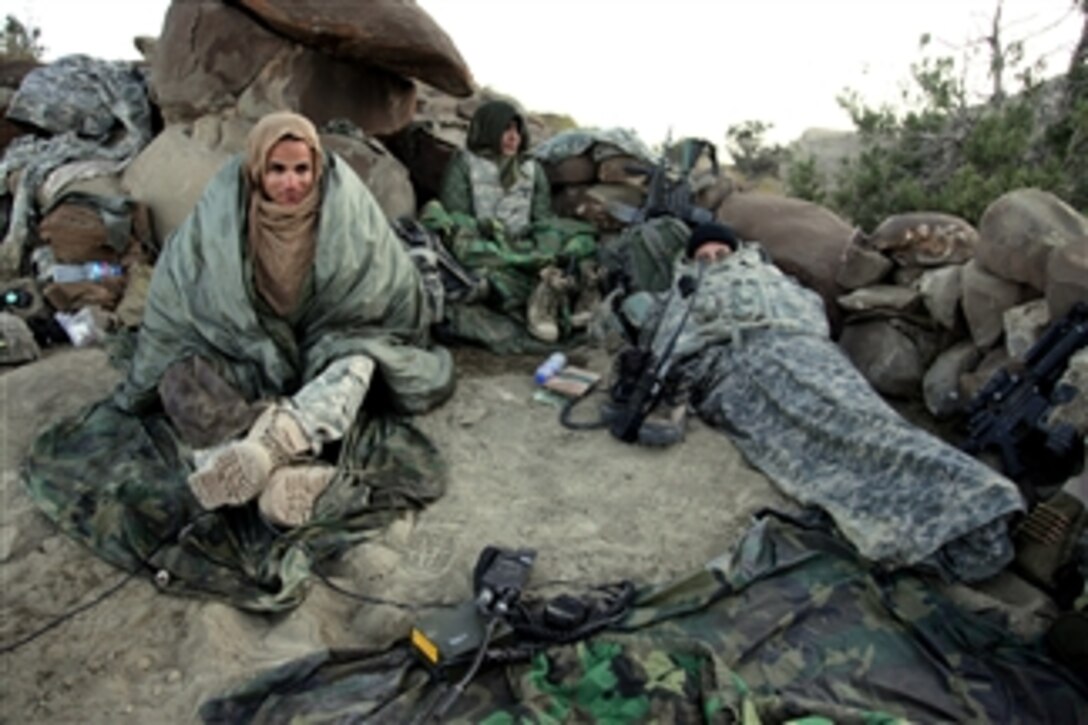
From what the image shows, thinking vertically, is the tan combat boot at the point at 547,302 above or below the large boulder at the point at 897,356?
below

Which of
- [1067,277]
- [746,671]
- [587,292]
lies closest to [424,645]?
[746,671]

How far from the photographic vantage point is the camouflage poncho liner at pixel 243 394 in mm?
3051

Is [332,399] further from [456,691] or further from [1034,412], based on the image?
[1034,412]

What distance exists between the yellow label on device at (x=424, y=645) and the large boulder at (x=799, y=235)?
11.4 ft

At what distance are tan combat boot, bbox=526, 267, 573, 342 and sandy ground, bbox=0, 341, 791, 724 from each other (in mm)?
793

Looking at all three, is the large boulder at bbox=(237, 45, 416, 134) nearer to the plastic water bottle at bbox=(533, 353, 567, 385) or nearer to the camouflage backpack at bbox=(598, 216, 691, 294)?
the camouflage backpack at bbox=(598, 216, 691, 294)

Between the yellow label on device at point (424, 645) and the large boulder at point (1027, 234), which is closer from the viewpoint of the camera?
the yellow label on device at point (424, 645)

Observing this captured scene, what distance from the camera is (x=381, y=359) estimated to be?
3.76m

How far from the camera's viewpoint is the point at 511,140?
6.03 meters

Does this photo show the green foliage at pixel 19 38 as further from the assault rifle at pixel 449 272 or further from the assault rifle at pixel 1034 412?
the assault rifle at pixel 1034 412

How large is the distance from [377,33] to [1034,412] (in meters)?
4.42

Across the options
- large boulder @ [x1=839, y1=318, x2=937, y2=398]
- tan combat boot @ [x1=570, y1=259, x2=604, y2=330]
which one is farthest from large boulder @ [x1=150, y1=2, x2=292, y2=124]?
large boulder @ [x1=839, y1=318, x2=937, y2=398]

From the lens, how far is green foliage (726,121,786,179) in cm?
1297

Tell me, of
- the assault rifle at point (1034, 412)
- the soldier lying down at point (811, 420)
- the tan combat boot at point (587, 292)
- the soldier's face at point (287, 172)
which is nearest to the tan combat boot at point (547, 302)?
the tan combat boot at point (587, 292)
